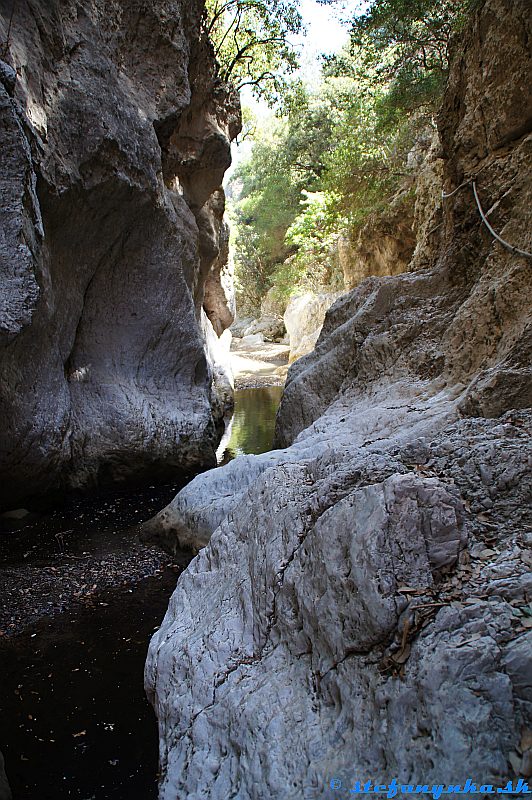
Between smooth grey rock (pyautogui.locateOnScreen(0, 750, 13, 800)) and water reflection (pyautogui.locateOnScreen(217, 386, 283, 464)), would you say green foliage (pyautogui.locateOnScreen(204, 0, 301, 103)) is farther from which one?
smooth grey rock (pyautogui.locateOnScreen(0, 750, 13, 800))

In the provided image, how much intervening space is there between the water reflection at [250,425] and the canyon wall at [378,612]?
22.4 feet

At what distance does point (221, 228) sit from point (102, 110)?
29.1 feet

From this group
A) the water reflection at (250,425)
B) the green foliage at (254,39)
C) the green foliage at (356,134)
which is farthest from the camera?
the green foliage at (254,39)

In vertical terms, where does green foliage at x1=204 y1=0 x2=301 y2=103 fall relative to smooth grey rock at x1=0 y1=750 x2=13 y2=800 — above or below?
above

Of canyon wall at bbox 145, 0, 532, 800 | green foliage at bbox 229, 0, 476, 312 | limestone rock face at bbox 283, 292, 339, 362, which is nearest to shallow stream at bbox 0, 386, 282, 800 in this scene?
canyon wall at bbox 145, 0, 532, 800

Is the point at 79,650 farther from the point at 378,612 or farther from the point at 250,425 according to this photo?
the point at 250,425

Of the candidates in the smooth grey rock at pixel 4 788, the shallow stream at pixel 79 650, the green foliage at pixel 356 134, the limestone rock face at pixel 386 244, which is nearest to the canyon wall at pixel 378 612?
the shallow stream at pixel 79 650

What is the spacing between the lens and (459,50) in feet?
25.7

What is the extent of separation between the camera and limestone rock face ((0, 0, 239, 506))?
6395 millimetres

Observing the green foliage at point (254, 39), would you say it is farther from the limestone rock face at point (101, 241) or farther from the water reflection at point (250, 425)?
the water reflection at point (250, 425)

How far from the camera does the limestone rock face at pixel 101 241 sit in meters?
6.39

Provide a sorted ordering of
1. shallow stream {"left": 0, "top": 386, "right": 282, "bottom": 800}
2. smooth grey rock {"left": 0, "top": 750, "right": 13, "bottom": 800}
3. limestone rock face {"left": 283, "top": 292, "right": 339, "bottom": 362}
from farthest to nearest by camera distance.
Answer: limestone rock face {"left": 283, "top": 292, "right": 339, "bottom": 362}, shallow stream {"left": 0, "top": 386, "right": 282, "bottom": 800}, smooth grey rock {"left": 0, "top": 750, "right": 13, "bottom": 800}

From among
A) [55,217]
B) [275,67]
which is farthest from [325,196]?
[55,217]

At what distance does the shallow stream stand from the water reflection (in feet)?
15.0
